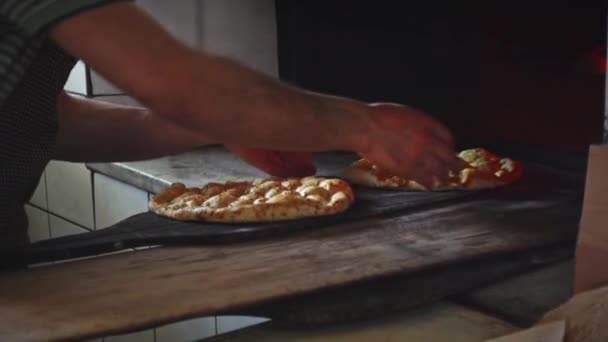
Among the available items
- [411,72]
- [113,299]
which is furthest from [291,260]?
[411,72]

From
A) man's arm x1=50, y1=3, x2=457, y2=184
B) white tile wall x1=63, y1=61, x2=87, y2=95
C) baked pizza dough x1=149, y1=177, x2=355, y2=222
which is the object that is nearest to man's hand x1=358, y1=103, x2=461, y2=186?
man's arm x1=50, y1=3, x2=457, y2=184

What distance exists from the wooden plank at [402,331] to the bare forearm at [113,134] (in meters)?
0.51

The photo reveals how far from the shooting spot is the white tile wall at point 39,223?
92.8 inches

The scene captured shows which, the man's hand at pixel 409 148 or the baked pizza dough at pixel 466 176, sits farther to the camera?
the baked pizza dough at pixel 466 176

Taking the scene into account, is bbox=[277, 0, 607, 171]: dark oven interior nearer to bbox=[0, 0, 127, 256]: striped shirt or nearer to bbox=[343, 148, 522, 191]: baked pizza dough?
bbox=[343, 148, 522, 191]: baked pizza dough

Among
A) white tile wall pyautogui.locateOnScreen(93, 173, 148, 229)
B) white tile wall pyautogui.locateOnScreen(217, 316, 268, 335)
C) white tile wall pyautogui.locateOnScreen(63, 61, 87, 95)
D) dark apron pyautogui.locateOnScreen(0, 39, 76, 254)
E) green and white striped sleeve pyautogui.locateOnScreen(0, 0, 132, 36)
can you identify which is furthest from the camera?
white tile wall pyautogui.locateOnScreen(63, 61, 87, 95)

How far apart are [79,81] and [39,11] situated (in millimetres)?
1270

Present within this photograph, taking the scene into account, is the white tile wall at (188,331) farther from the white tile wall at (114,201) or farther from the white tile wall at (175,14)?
the white tile wall at (175,14)

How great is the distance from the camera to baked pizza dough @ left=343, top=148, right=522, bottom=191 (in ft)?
5.32

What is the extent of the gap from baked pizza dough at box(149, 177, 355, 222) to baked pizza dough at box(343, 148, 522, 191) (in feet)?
0.31

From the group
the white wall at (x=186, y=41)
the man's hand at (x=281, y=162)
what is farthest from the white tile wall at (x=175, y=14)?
the man's hand at (x=281, y=162)

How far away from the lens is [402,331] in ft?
3.43

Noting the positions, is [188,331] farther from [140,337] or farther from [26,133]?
[26,133]

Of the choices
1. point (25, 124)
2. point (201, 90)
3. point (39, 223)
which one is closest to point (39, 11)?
point (201, 90)
